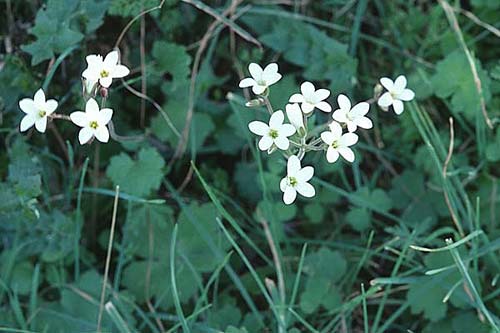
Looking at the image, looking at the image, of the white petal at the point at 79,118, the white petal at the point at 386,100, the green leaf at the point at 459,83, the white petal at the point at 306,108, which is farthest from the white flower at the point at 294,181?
the green leaf at the point at 459,83

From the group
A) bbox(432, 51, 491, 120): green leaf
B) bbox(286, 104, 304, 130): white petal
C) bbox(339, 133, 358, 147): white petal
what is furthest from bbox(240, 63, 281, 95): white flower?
bbox(432, 51, 491, 120): green leaf

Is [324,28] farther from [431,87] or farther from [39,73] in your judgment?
[39,73]

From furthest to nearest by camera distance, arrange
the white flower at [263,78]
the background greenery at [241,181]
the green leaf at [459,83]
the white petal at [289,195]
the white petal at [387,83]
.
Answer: the green leaf at [459,83] < the background greenery at [241,181] < the white petal at [387,83] < the white flower at [263,78] < the white petal at [289,195]

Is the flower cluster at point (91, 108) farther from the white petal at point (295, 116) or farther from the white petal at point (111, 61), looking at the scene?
the white petal at point (295, 116)

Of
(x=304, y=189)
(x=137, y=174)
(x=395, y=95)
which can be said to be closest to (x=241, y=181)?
(x=137, y=174)

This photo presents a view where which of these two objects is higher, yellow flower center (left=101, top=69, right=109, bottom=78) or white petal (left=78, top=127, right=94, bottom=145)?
yellow flower center (left=101, top=69, right=109, bottom=78)

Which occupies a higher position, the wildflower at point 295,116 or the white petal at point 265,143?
the wildflower at point 295,116

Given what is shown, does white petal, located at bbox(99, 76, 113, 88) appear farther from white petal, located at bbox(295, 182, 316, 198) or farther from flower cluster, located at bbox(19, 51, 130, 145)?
white petal, located at bbox(295, 182, 316, 198)

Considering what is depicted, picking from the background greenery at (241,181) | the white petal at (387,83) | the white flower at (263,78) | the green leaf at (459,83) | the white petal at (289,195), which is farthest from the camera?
the green leaf at (459,83)

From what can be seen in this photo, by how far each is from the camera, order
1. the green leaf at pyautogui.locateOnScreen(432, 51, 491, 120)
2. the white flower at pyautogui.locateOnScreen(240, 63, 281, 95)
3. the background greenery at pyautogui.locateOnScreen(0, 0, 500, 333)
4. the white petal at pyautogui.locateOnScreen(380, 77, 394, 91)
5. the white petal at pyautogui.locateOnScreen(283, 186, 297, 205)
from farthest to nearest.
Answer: the green leaf at pyautogui.locateOnScreen(432, 51, 491, 120) → the background greenery at pyautogui.locateOnScreen(0, 0, 500, 333) → the white petal at pyautogui.locateOnScreen(380, 77, 394, 91) → the white flower at pyautogui.locateOnScreen(240, 63, 281, 95) → the white petal at pyautogui.locateOnScreen(283, 186, 297, 205)
